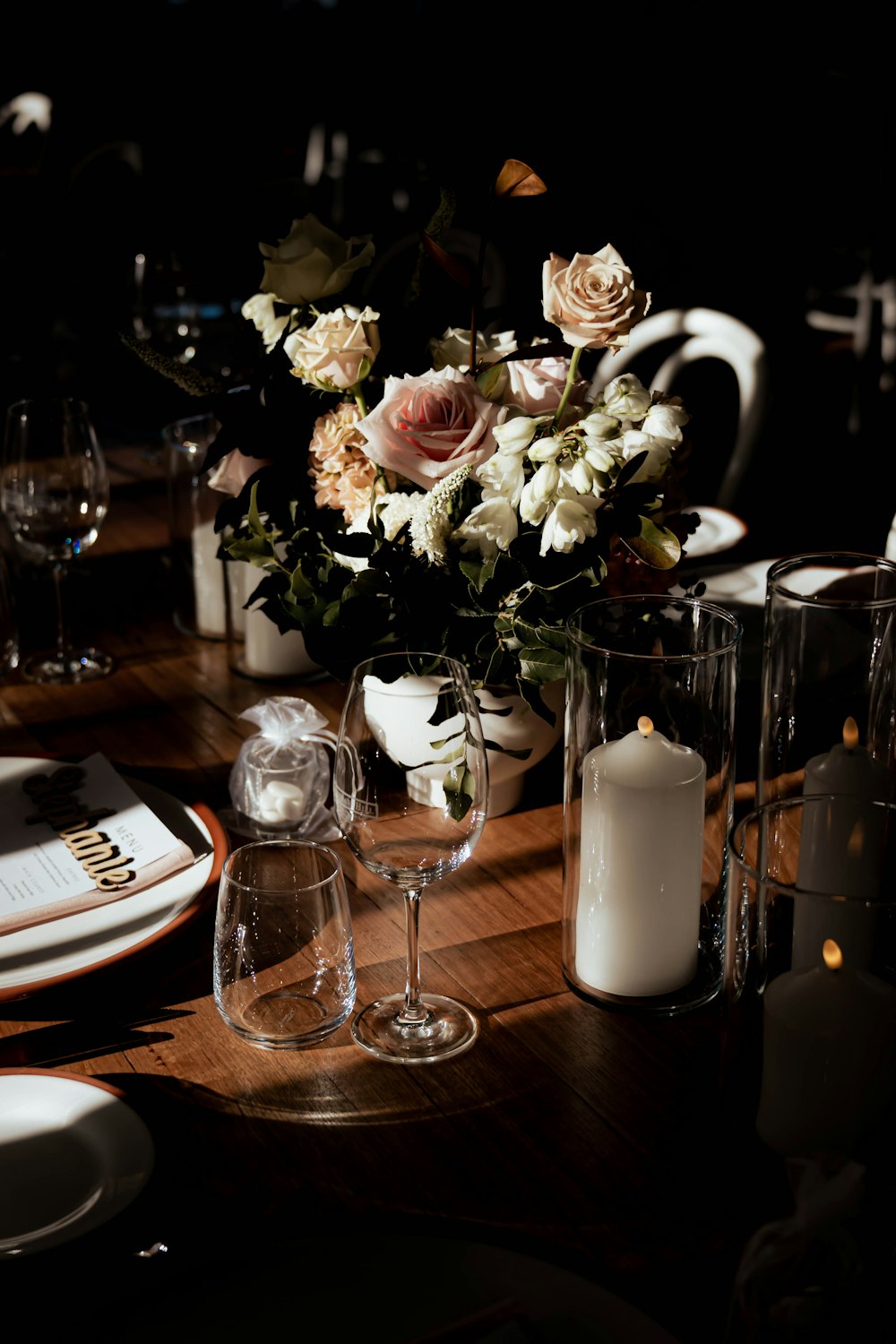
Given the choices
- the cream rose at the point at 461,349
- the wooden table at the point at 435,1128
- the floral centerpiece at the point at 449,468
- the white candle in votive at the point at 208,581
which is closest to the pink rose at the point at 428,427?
the floral centerpiece at the point at 449,468

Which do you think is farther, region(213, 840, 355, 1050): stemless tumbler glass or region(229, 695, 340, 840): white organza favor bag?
region(229, 695, 340, 840): white organza favor bag

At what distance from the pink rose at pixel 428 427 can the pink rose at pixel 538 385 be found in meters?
0.05

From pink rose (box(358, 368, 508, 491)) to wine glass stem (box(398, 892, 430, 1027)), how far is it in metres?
0.34

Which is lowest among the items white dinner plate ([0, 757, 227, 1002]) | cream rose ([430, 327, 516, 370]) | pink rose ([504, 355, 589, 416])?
white dinner plate ([0, 757, 227, 1002])

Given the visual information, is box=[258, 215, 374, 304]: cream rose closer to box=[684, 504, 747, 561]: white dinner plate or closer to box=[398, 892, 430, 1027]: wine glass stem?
box=[398, 892, 430, 1027]: wine glass stem

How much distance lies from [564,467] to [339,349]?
0.24 metres

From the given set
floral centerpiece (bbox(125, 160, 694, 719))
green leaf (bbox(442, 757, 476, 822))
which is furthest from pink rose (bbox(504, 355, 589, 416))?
green leaf (bbox(442, 757, 476, 822))

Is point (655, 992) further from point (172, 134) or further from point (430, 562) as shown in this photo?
point (172, 134)

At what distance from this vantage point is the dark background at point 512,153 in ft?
14.3

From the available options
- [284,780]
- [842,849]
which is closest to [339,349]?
[284,780]

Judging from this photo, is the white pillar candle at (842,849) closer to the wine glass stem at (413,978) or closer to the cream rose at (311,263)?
the wine glass stem at (413,978)

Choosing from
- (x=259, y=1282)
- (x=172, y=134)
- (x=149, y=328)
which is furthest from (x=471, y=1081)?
(x=172, y=134)

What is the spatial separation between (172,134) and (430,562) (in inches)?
276

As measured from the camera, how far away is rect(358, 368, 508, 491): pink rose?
3.40 feet
